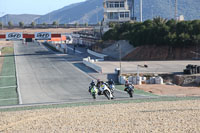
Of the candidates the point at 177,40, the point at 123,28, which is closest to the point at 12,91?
the point at 177,40

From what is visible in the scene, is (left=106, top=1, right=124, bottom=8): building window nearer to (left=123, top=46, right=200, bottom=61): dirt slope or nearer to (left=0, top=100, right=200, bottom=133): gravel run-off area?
(left=123, top=46, right=200, bottom=61): dirt slope

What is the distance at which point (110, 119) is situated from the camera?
17.6m

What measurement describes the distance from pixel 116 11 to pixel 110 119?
293 feet

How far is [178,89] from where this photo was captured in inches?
1478

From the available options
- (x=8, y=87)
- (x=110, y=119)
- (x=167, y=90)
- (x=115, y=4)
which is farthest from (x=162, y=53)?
(x=110, y=119)

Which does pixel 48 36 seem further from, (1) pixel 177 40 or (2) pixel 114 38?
(1) pixel 177 40

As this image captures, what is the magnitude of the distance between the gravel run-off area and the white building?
8407 cm

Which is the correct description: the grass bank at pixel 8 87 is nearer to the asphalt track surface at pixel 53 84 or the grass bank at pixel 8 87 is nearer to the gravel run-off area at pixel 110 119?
the asphalt track surface at pixel 53 84

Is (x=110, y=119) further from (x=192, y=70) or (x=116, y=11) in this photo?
(x=116, y=11)

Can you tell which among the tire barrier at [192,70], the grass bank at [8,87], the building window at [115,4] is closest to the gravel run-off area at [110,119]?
the grass bank at [8,87]

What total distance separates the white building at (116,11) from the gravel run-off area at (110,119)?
84.1 meters

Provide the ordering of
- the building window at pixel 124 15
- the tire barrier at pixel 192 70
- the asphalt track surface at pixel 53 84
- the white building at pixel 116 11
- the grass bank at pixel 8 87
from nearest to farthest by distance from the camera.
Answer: the grass bank at pixel 8 87 → the asphalt track surface at pixel 53 84 → the tire barrier at pixel 192 70 → the white building at pixel 116 11 → the building window at pixel 124 15

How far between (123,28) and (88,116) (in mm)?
71653

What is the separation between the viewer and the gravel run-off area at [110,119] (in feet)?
50.9
